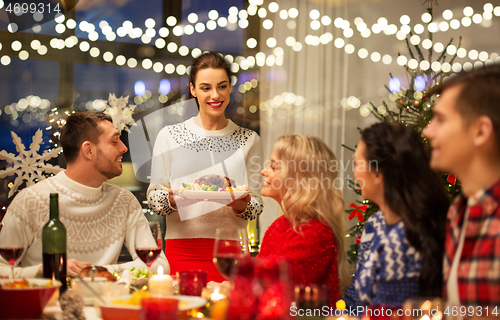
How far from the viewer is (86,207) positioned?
2.11 meters

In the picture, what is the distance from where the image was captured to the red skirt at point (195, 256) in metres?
2.51

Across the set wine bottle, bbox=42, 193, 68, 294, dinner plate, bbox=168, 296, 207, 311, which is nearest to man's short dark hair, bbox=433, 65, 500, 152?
dinner plate, bbox=168, 296, 207, 311

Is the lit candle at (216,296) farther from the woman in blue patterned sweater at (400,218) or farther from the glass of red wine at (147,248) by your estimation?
the woman in blue patterned sweater at (400,218)

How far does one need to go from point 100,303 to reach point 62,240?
16.7 inches

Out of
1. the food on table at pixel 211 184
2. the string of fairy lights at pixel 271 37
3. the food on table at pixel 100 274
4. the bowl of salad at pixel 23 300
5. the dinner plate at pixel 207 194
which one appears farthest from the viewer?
the string of fairy lights at pixel 271 37

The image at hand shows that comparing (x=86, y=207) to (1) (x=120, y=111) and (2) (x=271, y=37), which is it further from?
(2) (x=271, y=37)

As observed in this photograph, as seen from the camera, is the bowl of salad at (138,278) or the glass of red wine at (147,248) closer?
the glass of red wine at (147,248)

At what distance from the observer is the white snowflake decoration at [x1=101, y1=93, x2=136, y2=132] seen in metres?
3.53

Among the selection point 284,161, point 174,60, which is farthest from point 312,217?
point 174,60

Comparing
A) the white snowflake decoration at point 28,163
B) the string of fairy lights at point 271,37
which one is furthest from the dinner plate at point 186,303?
the string of fairy lights at point 271,37

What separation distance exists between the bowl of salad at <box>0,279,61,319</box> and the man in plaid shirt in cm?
104

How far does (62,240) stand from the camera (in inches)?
59.6

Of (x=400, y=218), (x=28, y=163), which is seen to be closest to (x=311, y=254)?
(x=400, y=218)

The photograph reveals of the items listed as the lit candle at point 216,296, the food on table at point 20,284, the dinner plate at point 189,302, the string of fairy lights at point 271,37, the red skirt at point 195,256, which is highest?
the string of fairy lights at point 271,37
